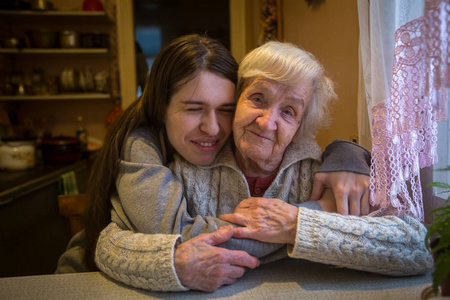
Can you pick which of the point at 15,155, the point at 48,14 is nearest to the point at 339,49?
the point at 15,155

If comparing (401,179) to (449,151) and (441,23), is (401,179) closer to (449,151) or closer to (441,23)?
(449,151)

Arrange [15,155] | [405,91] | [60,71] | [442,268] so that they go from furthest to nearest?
[60,71]
[15,155]
[405,91]
[442,268]

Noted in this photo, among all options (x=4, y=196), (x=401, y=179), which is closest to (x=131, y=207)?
(x=401, y=179)

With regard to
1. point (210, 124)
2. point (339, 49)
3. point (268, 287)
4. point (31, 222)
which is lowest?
point (31, 222)

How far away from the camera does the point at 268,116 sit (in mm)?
985

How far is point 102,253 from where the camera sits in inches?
35.0

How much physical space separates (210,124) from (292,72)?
0.94ft

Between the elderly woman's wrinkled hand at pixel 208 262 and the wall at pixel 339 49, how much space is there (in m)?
0.85

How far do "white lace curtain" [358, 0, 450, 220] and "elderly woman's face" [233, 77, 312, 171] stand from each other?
0.22 meters

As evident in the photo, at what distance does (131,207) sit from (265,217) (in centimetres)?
36

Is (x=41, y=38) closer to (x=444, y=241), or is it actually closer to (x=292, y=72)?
(x=292, y=72)

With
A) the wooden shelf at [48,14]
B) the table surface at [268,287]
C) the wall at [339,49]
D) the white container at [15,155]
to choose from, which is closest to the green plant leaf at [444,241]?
the table surface at [268,287]

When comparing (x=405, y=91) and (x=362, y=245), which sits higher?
(x=405, y=91)

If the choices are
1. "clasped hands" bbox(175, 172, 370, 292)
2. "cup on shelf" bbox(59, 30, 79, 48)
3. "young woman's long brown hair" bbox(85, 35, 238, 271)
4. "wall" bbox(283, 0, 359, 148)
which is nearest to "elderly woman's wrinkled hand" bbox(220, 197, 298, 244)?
"clasped hands" bbox(175, 172, 370, 292)
